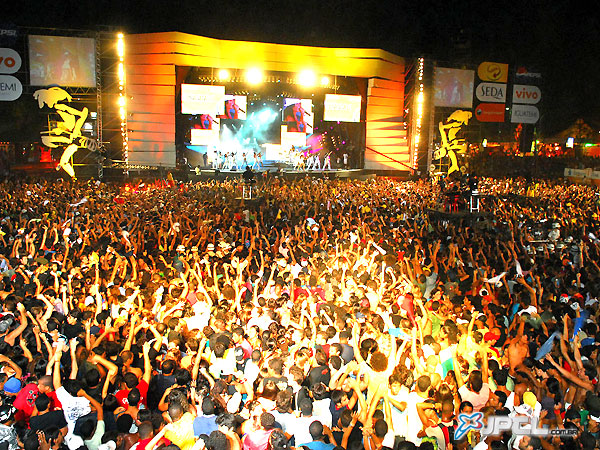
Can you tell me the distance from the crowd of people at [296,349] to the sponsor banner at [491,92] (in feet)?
66.5

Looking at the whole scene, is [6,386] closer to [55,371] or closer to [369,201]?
[55,371]

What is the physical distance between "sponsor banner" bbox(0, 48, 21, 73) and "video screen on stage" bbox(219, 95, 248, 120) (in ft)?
29.3

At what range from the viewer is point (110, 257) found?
286 inches

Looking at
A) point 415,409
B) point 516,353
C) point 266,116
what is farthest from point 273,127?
point 415,409

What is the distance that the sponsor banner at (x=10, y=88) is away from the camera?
19.9m

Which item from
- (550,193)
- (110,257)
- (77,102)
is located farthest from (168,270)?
(77,102)

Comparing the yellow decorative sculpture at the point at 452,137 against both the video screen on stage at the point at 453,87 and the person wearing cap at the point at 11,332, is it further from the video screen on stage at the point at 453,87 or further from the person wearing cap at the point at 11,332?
the person wearing cap at the point at 11,332

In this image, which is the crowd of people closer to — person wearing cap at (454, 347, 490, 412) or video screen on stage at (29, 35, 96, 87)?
person wearing cap at (454, 347, 490, 412)

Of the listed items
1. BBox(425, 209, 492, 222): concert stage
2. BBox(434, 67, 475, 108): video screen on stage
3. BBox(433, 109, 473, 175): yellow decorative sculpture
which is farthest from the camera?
BBox(433, 109, 473, 175): yellow decorative sculpture

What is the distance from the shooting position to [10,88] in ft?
65.6

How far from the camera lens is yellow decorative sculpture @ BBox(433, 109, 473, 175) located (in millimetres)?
26078

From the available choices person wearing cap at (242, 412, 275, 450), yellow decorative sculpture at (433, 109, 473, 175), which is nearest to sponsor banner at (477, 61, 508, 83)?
yellow decorative sculpture at (433, 109, 473, 175)

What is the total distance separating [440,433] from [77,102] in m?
22.0

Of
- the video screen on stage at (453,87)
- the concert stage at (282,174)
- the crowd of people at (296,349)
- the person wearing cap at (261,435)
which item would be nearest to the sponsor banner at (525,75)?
the video screen on stage at (453,87)
